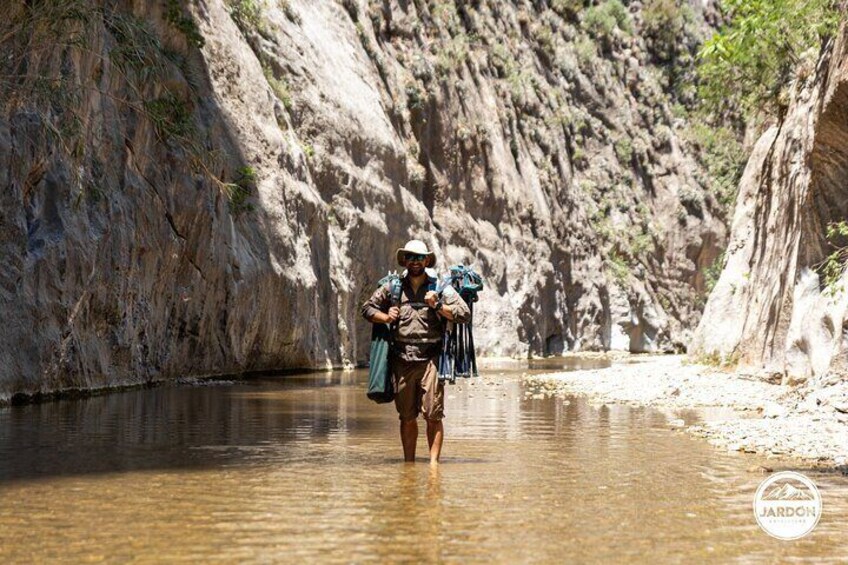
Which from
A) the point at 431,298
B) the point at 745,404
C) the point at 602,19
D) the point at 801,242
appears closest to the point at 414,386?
the point at 431,298

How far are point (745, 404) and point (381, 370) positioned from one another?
9.59 metres

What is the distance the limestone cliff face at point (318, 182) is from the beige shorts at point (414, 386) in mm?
7460

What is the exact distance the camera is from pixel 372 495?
7.98 metres

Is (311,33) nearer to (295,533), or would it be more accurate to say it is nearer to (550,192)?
(550,192)

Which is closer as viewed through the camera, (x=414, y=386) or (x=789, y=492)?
(x=789, y=492)

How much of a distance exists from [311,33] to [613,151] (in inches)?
1306

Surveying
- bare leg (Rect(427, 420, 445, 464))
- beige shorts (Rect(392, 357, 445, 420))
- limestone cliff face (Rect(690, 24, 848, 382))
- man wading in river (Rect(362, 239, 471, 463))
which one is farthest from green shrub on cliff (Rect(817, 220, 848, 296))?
bare leg (Rect(427, 420, 445, 464))

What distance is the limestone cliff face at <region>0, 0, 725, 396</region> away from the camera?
19.2m

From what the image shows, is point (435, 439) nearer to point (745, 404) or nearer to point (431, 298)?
point (431, 298)

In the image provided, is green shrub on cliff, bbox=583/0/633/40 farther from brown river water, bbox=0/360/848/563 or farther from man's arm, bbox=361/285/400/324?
man's arm, bbox=361/285/400/324

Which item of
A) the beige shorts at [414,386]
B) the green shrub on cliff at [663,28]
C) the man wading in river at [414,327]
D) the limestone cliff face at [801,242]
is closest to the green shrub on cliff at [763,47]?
the limestone cliff face at [801,242]

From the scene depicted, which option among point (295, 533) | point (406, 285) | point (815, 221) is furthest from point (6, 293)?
point (815, 221)

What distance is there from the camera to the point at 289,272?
3250cm

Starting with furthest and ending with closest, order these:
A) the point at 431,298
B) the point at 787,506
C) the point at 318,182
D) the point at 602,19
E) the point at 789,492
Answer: the point at 602,19, the point at 318,182, the point at 431,298, the point at 789,492, the point at 787,506
